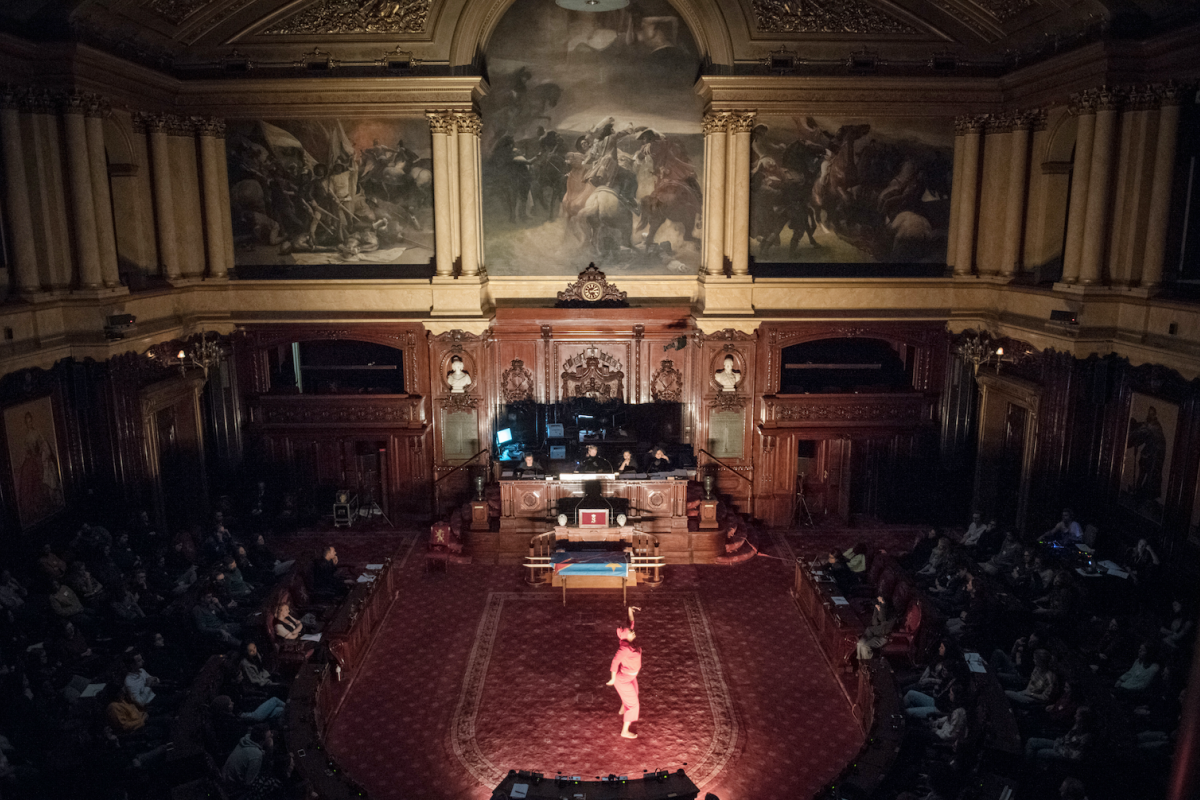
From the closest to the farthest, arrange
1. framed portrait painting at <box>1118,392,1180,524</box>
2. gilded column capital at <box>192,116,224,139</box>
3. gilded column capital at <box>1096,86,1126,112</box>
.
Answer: framed portrait painting at <box>1118,392,1180,524</box>, gilded column capital at <box>1096,86,1126,112</box>, gilded column capital at <box>192,116,224,139</box>

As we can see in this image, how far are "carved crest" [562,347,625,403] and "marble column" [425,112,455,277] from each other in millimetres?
3527

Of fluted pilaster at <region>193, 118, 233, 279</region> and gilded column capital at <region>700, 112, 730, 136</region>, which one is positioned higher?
gilded column capital at <region>700, 112, 730, 136</region>

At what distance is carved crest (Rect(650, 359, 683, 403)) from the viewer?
2038 centimetres

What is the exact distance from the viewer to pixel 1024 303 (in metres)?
18.0

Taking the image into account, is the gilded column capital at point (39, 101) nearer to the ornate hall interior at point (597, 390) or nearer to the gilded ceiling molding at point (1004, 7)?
the ornate hall interior at point (597, 390)

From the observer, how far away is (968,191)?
63.1 feet

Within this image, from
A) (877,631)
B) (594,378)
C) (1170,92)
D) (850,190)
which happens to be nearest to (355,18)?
(594,378)

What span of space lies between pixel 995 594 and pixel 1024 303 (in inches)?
264

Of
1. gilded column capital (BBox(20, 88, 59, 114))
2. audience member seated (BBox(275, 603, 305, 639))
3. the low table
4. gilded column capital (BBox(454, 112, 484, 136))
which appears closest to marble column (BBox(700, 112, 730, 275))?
gilded column capital (BBox(454, 112, 484, 136))

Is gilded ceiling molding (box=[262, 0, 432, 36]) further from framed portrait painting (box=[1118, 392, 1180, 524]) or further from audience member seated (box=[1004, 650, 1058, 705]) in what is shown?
audience member seated (box=[1004, 650, 1058, 705])

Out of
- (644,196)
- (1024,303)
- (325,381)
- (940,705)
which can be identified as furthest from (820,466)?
(325,381)

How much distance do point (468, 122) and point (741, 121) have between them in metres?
5.81

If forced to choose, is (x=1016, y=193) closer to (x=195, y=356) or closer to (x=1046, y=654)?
(x=1046, y=654)

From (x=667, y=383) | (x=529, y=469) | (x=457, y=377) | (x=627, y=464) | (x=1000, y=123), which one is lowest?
(x=529, y=469)
